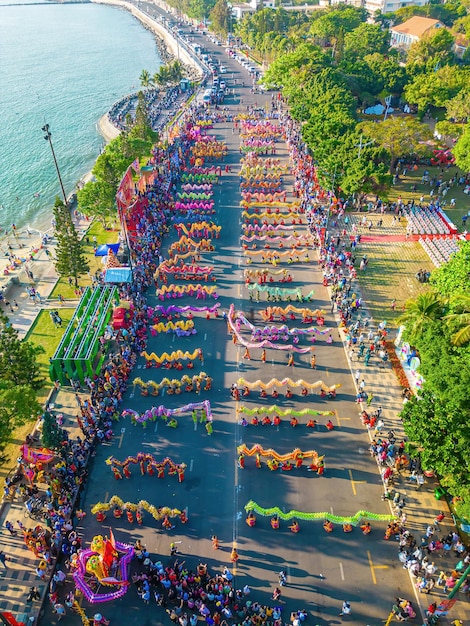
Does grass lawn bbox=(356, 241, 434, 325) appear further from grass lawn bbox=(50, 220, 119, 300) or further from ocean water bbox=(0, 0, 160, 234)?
ocean water bbox=(0, 0, 160, 234)

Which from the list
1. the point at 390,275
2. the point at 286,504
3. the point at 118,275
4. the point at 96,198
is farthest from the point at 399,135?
the point at 286,504

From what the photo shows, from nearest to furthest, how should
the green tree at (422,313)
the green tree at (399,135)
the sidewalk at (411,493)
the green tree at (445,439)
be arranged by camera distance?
the sidewalk at (411,493), the green tree at (445,439), the green tree at (422,313), the green tree at (399,135)

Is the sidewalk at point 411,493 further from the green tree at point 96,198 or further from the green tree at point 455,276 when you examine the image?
the green tree at point 96,198

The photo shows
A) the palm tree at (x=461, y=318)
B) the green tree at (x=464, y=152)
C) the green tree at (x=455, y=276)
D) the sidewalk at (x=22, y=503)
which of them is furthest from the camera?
the green tree at (x=464, y=152)

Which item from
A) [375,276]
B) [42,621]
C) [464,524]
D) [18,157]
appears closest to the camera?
[42,621]

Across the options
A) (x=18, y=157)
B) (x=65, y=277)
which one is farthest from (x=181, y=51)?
(x=65, y=277)

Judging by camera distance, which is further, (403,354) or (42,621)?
(403,354)

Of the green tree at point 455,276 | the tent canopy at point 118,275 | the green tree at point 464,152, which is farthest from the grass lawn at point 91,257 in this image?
the green tree at point 464,152

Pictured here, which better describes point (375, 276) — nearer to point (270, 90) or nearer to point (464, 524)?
point (464, 524)
